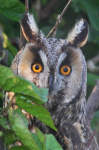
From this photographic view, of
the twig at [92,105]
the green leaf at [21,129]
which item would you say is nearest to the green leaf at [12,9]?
the green leaf at [21,129]


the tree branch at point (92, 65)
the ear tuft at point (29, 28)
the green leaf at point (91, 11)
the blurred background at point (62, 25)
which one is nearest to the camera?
the ear tuft at point (29, 28)

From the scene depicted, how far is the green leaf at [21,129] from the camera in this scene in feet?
3.53

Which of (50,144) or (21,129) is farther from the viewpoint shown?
(50,144)

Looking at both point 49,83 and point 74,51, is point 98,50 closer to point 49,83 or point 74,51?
point 74,51

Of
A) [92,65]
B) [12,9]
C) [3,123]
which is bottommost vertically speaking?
[3,123]

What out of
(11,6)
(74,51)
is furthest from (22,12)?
(74,51)

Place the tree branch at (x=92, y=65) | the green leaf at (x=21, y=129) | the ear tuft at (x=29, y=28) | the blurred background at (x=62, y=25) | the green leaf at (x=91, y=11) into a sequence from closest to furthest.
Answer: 1. the green leaf at (x=21, y=129)
2. the ear tuft at (x=29, y=28)
3. the blurred background at (x=62, y=25)
4. the green leaf at (x=91, y=11)
5. the tree branch at (x=92, y=65)

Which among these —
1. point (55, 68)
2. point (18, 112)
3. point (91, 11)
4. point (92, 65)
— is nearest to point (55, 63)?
point (55, 68)

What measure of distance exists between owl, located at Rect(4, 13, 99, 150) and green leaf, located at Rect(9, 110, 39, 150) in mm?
519

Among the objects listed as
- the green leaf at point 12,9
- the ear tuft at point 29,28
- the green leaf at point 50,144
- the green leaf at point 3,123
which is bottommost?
the green leaf at point 50,144

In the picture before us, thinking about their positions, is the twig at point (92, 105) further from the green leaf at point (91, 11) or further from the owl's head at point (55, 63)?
the green leaf at point (91, 11)

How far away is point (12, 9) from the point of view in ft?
6.03

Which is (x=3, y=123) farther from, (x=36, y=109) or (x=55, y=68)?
(x=55, y=68)

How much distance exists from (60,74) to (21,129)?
2.16 ft
